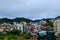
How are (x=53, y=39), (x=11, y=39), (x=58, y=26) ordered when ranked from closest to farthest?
(x=53, y=39) < (x=11, y=39) < (x=58, y=26)

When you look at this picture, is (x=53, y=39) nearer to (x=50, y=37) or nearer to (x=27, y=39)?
(x=50, y=37)

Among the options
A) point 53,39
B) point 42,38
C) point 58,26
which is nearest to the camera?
point 53,39

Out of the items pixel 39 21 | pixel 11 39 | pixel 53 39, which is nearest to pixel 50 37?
pixel 53 39

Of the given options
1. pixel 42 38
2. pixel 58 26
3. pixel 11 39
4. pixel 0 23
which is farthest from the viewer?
pixel 0 23

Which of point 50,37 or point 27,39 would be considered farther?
point 27,39

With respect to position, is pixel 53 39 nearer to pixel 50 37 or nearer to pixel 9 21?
pixel 50 37

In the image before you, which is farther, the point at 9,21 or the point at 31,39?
the point at 9,21

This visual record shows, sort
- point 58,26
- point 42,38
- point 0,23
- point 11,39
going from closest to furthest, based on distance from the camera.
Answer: point 42,38, point 11,39, point 58,26, point 0,23

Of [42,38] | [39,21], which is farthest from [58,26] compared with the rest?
[39,21]
